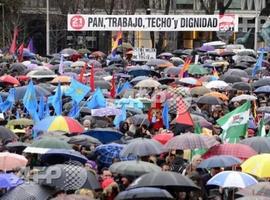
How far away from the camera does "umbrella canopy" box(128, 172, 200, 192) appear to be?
31.6 feet

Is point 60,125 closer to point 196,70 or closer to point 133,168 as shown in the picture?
point 133,168

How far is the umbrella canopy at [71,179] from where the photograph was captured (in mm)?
9805

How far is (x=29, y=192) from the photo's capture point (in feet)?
31.4

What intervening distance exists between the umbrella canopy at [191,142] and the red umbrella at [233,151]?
10 centimetres

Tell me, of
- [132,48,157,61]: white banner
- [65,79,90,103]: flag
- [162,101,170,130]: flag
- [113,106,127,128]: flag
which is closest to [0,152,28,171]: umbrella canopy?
[113,106,127,128]: flag

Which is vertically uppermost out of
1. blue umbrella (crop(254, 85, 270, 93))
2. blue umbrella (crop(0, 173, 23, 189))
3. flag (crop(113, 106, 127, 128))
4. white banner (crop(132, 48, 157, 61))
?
white banner (crop(132, 48, 157, 61))

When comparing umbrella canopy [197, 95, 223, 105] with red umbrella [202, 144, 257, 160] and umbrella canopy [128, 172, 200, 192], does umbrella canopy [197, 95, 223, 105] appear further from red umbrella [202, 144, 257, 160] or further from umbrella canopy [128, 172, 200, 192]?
umbrella canopy [128, 172, 200, 192]

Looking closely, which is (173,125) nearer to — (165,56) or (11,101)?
(11,101)

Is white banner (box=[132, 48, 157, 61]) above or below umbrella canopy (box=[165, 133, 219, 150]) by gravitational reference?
above

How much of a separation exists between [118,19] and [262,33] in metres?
7.19

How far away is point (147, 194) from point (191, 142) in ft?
11.5

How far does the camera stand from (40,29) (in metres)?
62.2

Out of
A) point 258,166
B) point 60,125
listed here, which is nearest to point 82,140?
point 60,125

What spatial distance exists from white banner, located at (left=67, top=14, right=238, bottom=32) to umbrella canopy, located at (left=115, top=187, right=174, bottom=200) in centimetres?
3074
